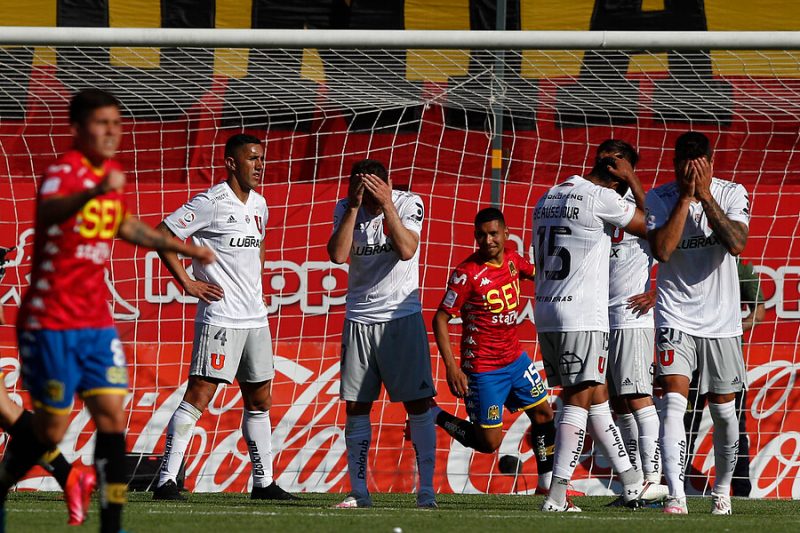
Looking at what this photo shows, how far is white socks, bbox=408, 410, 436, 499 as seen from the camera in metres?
7.13

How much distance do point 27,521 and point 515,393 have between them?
317 centimetres

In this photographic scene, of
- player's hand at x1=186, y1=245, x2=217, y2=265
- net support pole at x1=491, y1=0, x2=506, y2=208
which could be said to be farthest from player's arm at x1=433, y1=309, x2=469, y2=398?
player's hand at x1=186, y1=245, x2=217, y2=265

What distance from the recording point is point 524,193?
35.1 ft

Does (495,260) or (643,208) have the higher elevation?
(643,208)

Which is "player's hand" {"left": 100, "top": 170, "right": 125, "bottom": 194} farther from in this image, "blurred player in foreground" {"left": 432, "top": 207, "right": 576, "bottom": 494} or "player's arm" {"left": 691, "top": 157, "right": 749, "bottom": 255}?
"blurred player in foreground" {"left": 432, "top": 207, "right": 576, "bottom": 494}

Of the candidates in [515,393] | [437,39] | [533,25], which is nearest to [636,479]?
[515,393]

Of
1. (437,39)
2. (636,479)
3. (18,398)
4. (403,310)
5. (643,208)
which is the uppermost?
(437,39)

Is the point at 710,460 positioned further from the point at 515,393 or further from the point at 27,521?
the point at 27,521

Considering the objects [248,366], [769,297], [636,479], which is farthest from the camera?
[769,297]

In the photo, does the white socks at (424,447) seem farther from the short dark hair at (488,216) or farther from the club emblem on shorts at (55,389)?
the club emblem on shorts at (55,389)

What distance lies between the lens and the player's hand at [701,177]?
6.32 m

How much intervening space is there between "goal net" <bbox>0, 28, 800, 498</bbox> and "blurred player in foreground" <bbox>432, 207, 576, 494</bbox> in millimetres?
1356

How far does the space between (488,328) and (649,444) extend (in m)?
1.18

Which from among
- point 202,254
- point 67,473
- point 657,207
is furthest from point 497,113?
point 202,254
